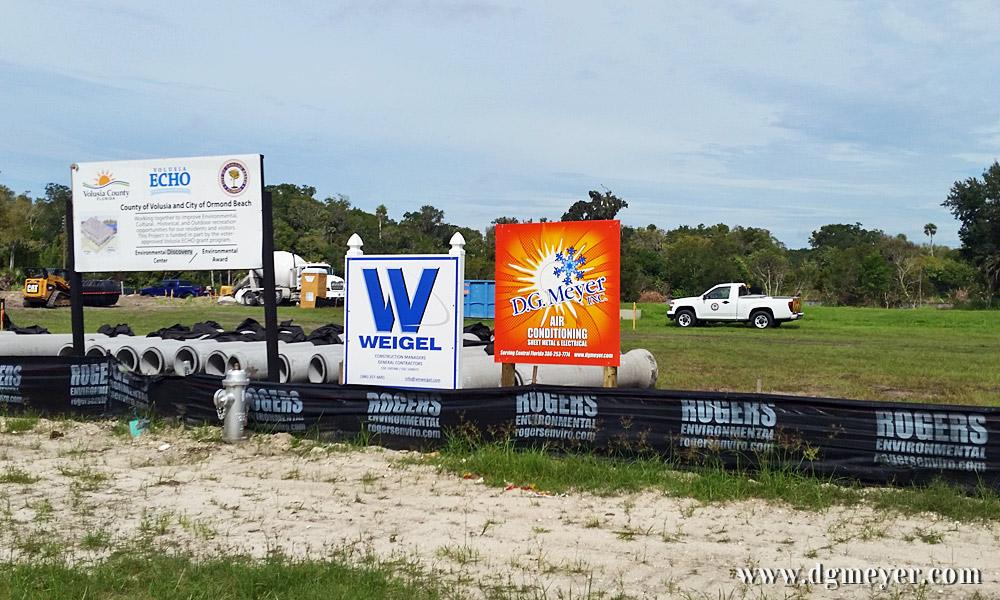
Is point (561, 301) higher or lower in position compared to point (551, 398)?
higher

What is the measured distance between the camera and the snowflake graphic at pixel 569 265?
10031 mm

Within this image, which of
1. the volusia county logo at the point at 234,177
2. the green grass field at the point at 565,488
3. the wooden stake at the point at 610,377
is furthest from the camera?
the volusia county logo at the point at 234,177

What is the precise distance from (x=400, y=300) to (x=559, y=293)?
186 centimetres

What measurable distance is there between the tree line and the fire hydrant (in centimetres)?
4174

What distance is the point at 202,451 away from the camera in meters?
9.62

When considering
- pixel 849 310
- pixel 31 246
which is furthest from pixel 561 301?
pixel 31 246

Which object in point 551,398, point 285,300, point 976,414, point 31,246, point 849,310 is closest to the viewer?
point 976,414

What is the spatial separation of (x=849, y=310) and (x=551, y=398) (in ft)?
131

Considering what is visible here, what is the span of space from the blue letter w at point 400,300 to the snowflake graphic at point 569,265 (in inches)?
56.0

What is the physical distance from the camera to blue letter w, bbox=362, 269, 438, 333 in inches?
409

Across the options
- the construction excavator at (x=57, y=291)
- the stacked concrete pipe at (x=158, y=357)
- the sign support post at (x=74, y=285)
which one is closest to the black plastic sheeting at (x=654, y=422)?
the sign support post at (x=74, y=285)

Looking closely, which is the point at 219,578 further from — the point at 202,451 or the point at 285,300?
the point at 285,300

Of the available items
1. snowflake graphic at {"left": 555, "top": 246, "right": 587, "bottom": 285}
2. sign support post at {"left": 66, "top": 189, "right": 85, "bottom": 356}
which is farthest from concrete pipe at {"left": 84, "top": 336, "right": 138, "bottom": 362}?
snowflake graphic at {"left": 555, "top": 246, "right": 587, "bottom": 285}

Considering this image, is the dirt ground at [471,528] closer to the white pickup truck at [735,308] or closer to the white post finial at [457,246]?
the white post finial at [457,246]
